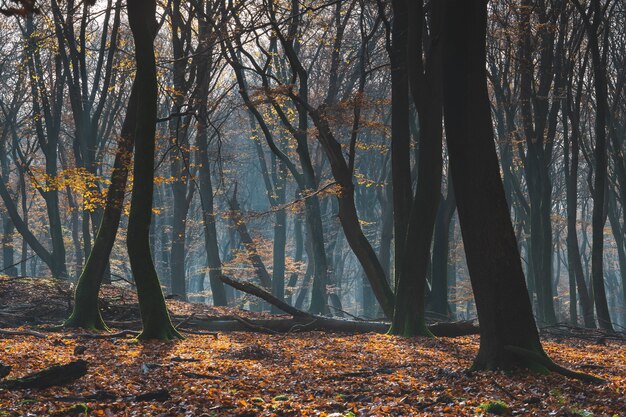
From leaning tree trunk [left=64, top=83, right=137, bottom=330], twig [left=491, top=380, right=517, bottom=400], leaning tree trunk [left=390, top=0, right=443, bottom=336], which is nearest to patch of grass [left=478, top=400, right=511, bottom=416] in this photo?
twig [left=491, top=380, right=517, bottom=400]

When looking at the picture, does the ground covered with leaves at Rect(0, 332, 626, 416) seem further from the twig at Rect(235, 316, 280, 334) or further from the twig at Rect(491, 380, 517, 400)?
the twig at Rect(235, 316, 280, 334)

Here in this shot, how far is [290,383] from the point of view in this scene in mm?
9008

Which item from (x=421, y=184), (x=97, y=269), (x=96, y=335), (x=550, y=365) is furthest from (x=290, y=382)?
(x=97, y=269)

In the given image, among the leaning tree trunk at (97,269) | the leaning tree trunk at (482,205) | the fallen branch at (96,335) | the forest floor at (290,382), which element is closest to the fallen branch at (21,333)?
the forest floor at (290,382)

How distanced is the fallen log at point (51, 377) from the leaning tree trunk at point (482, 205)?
484 centimetres

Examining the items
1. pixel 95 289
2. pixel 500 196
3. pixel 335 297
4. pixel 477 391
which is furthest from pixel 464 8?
pixel 335 297

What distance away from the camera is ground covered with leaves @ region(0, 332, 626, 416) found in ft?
23.3

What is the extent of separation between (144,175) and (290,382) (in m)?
5.50

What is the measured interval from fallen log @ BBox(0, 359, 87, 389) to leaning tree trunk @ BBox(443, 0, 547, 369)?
4843 millimetres

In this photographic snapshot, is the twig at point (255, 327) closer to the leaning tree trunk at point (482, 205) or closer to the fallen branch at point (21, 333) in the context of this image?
the fallen branch at point (21, 333)

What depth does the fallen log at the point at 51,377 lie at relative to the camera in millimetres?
7504

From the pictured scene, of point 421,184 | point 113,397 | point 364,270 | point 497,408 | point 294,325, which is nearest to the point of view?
point 497,408

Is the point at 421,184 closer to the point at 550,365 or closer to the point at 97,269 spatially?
the point at 550,365

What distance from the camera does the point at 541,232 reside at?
2302 centimetres
